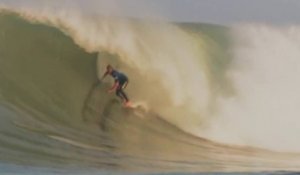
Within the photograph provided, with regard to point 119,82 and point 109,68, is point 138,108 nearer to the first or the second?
point 119,82

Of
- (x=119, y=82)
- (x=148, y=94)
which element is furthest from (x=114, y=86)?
(x=148, y=94)

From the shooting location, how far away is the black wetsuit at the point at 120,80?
858 cm

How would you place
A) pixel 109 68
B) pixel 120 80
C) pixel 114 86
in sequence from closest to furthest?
pixel 114 86
pixel 120 80
pixel 109 68

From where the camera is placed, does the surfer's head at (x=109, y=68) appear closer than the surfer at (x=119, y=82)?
No

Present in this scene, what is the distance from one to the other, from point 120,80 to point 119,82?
0.03 meters

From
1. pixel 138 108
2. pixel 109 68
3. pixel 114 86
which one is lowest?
pixel 138 108

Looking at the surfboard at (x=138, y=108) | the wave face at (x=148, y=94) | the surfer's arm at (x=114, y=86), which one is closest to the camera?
the wave face at (x=148, y=94)

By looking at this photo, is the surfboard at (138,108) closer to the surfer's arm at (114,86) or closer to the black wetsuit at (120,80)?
the black wetsuit at (120,80)

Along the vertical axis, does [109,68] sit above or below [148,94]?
above

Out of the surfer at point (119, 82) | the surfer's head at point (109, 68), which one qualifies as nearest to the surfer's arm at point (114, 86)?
the surfer at point (119, 82)

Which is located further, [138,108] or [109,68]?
[109,68]

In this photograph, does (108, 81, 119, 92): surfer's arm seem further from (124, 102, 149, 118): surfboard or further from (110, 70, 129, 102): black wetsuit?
(124, 102, 149, 118): surfboard

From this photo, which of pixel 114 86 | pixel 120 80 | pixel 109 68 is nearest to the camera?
pixel 114 86

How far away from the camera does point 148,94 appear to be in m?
8.80
